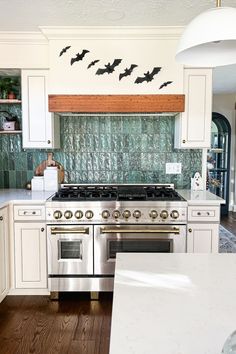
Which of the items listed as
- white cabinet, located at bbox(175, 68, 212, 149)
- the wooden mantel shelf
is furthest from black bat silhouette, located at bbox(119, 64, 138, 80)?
white cabinet, located at bbox(175, 68, 212, 149)

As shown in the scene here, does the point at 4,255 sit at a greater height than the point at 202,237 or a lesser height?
lesser

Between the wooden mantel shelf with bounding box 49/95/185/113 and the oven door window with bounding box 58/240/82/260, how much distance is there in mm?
1220

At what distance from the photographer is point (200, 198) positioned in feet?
9.19

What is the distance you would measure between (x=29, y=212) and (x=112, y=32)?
1.80m

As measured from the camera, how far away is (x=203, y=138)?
305 centimetres

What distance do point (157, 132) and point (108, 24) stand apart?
119 centimetres

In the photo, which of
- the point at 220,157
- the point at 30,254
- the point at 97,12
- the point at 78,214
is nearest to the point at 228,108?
the point at 220,157

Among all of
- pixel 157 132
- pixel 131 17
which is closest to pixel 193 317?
pixel 131 17

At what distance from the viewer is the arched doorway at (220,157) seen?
655cm

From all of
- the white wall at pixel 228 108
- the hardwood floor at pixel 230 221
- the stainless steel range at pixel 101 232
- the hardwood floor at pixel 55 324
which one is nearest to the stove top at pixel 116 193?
the stainless steel range at pixel 101 232

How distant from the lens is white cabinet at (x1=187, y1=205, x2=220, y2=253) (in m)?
2.73

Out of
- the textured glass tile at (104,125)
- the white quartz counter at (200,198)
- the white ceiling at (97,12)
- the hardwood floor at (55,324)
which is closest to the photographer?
the hardwood floor at (55,324)

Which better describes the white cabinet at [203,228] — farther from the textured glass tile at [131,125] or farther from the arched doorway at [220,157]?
the arched doorway at [220,157]

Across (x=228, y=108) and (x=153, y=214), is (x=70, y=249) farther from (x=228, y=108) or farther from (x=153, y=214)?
(x=228, y=108)
